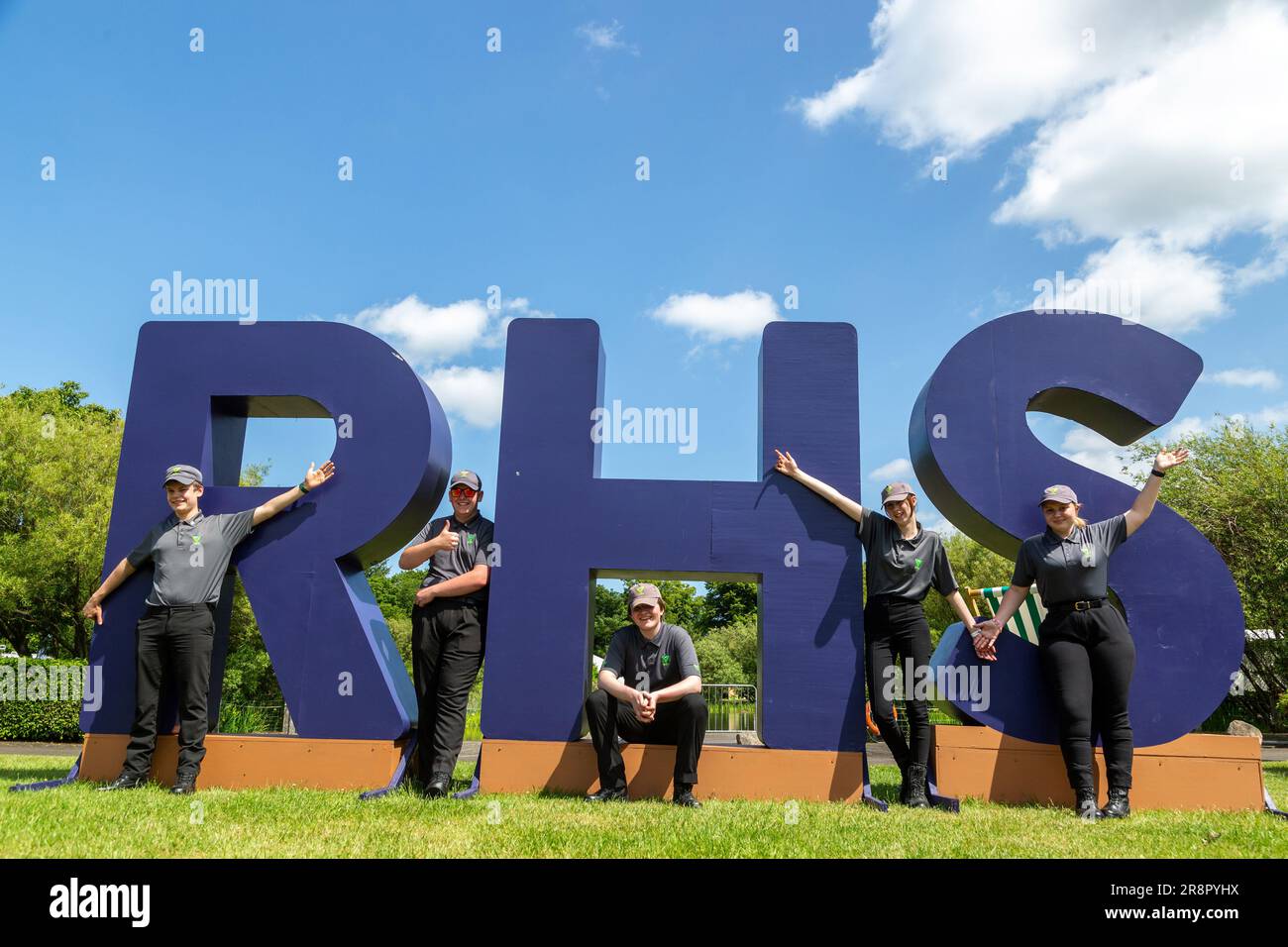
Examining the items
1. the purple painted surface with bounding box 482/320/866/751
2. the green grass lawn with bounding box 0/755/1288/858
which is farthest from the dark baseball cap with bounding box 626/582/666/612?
the green grass lawn with bounding box 0/755/1288/858

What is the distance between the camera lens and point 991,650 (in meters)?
5.60

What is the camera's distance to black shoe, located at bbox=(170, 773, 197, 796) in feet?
16.9

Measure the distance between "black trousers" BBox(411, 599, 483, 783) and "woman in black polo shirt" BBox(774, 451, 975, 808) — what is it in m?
2.79

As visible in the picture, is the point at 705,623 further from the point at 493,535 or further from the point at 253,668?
the point at 493,535

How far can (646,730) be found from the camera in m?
5.52

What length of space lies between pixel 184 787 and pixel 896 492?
5104 mm

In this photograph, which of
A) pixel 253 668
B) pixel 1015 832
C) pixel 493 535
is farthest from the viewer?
pixel 253 668

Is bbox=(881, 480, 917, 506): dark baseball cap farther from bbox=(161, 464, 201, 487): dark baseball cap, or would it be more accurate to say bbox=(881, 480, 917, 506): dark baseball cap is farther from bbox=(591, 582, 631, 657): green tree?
bbox=(591, 582, 631, 657): green tree

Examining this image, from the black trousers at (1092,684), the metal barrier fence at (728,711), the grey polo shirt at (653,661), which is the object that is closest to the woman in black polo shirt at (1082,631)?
the black trousers at (1092,684)

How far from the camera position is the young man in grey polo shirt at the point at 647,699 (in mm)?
5195

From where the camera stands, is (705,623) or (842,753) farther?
(705,623)
